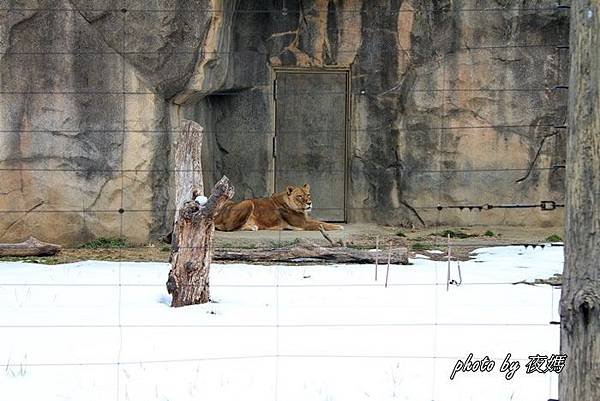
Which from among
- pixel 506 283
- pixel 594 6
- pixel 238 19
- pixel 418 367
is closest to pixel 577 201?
pixel 594 6

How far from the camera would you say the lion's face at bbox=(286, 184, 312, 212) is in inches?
469

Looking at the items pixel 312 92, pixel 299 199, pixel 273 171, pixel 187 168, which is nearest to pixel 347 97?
pixel 312 92

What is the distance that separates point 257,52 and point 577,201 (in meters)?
→ 9.22

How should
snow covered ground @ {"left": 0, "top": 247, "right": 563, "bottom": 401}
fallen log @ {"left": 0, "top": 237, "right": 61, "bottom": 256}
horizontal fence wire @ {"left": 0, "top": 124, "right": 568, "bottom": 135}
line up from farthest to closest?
horizontal fence wire @ {"left": 0, "top": 124, "right": 568, "bottom": 135} < fallen log @ {"left": 0, "top": 237, "right": 61, "bottom": 256} < snow covered ground @ {"left": 0, "top": 247, "right": 563, "bottom": 401}

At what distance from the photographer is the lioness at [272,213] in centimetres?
1194

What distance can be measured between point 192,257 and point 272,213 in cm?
568

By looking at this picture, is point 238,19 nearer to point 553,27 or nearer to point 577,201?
point 553,27

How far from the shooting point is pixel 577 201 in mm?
3627

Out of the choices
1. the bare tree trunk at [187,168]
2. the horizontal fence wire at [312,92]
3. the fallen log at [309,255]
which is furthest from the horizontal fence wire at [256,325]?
the horizontal fence wire at [312,92]

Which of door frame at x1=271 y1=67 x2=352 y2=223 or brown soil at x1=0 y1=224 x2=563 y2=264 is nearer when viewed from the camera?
brown soil at x1=0 y1=224 x2=563 y2=264

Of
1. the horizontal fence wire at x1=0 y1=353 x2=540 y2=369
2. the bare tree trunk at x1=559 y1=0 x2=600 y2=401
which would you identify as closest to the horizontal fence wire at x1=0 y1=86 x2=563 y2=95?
the horizontal fence wire at x1=0 y1=353 x2=540 y2=369

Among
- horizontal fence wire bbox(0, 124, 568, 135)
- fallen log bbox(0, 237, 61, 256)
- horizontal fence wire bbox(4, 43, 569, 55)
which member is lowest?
fallen log bbox(0, 237, 61, 256)

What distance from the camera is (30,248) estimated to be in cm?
926

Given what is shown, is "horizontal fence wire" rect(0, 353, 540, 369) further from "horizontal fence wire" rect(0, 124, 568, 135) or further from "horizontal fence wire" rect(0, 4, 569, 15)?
"horizontal fence wire" rect(0, 4, 569, 15)
